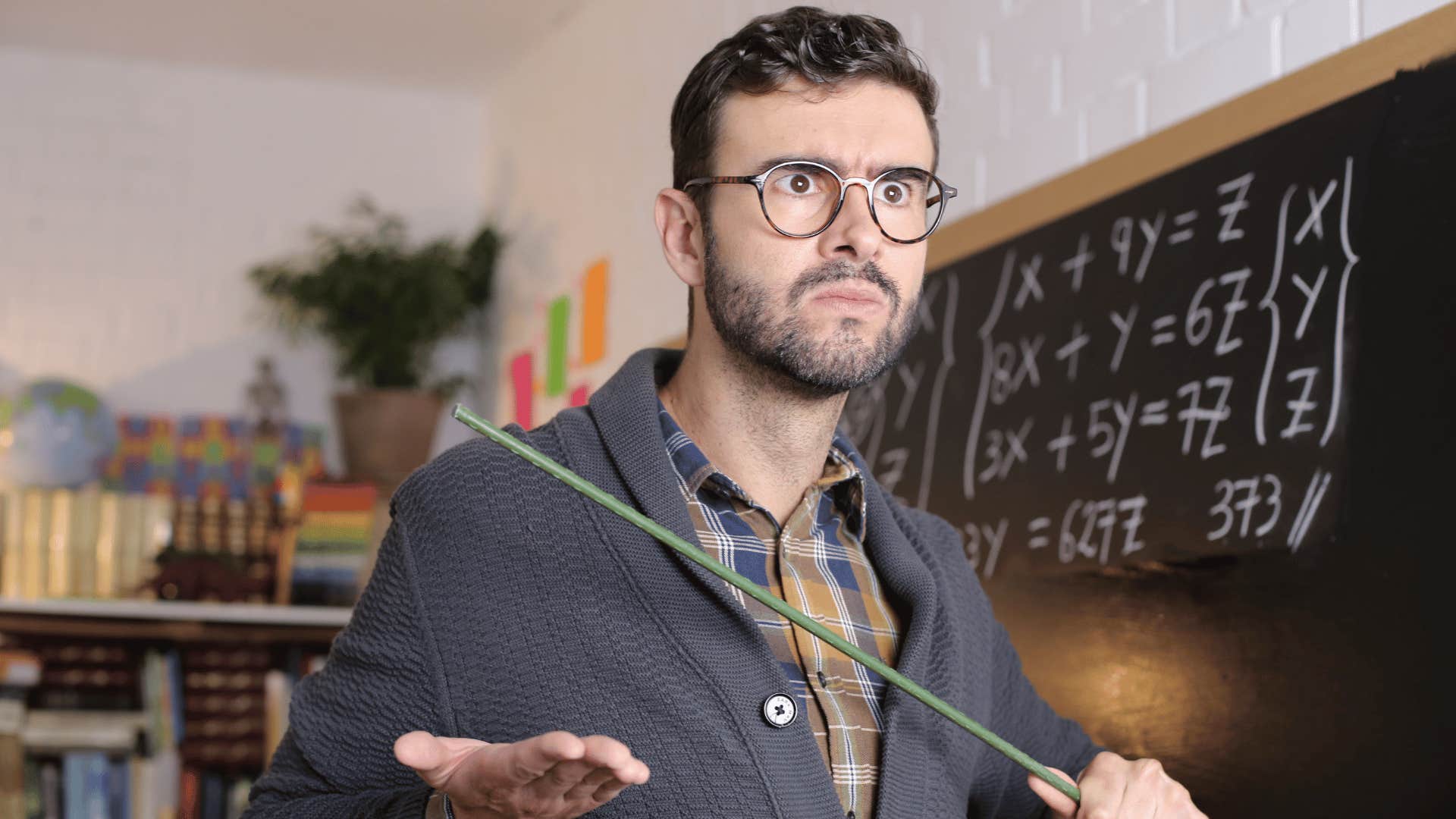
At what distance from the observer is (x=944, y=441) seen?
7.74 ft

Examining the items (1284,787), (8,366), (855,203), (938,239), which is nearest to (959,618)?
(855,203)

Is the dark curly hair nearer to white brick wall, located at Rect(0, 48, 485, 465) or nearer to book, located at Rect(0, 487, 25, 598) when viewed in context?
book, located at Rect(0, 487, 25, 598)

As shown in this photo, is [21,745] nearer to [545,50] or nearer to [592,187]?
[592,187]

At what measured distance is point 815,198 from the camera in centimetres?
128

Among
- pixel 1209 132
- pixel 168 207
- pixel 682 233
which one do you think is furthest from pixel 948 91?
pixel 168 207

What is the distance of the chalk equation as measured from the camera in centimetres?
161

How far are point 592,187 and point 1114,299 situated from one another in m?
2.24

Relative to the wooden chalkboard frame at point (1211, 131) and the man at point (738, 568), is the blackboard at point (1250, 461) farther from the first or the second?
the man at point (738, 568)

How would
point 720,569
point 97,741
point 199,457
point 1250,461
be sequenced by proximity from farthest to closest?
point 199,457
point 97,741
point 1250,461
point 720,569

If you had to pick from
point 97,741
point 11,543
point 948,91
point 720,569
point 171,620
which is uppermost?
point 948,91

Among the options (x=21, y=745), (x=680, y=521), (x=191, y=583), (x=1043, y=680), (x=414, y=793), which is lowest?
(x=21, y=745)

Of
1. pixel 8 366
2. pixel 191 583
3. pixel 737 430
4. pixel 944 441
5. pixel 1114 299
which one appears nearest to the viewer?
pixel 737 430

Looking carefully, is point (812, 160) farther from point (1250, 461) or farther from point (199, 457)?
point (199, 457)

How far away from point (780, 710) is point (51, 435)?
355cm
